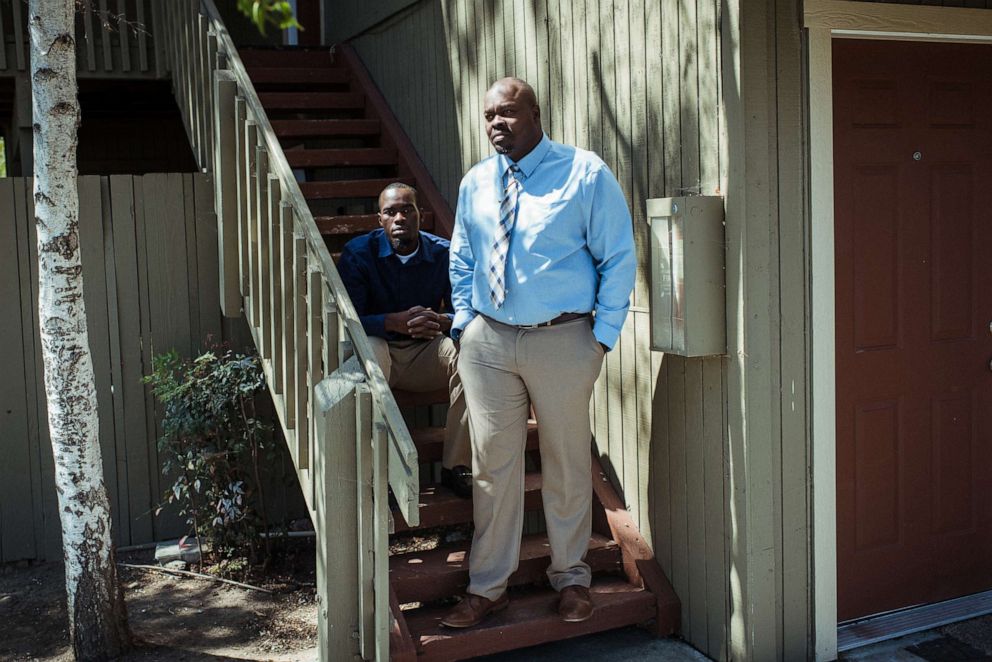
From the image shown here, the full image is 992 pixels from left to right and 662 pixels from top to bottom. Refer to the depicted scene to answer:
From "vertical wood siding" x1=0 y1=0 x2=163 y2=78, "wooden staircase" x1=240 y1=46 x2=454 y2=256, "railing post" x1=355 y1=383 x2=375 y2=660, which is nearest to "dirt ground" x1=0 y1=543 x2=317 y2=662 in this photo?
"railing post" x1=355 y1=383 x2=375 y2=660

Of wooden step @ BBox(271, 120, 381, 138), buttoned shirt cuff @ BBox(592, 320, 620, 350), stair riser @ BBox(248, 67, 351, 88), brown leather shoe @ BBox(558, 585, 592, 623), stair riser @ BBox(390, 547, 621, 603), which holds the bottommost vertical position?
brown leather shoe @ BBox(558, 585, 592, 623)

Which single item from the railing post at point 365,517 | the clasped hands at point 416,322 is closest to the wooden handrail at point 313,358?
the railing post at point 365,517

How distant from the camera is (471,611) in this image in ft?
12.2

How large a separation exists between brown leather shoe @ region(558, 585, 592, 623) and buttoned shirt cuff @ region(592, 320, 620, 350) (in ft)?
2.93

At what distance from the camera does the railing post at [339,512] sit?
342cm

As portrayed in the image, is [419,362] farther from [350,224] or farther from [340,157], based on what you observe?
[340,157]

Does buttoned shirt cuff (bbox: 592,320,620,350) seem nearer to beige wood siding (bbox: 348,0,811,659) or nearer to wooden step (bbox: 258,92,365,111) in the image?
beige wood siding (bbox: 348,0,811,659)

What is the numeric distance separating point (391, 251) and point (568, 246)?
3.57 ft

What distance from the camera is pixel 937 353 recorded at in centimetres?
409

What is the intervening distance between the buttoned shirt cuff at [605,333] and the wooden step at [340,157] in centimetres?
287

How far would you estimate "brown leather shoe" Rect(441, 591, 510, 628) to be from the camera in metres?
3.69

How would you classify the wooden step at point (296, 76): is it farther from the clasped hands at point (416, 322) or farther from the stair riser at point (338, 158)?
the clasped hands at point (416, 322)

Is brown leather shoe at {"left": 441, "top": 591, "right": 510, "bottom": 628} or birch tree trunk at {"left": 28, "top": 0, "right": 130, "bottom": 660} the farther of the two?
birch tree trunk at {"left": 28, "top": 0, "right": 130, "bottom": 660}

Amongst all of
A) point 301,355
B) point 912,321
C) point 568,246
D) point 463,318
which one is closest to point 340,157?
point 301,355
